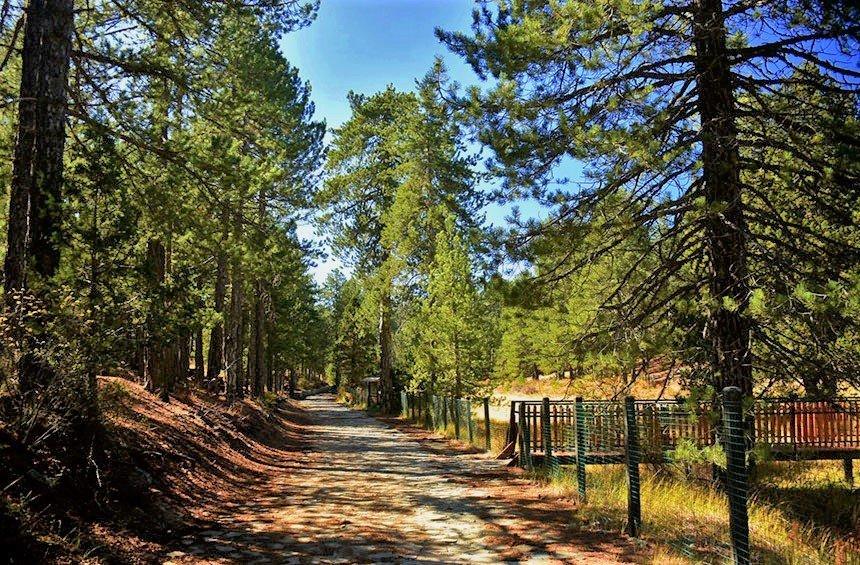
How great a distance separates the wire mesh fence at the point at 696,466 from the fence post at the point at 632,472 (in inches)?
0.4

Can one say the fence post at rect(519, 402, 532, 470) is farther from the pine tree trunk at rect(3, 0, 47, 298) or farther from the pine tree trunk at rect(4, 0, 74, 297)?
the pine tree trunk at rect(3, 0, 47, 298)

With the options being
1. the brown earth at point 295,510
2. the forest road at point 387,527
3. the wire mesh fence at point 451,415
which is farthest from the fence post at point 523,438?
the wire mesh fence at point 451,415

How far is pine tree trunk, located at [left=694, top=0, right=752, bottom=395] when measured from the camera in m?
7.81

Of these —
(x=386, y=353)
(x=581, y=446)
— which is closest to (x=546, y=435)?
(x=581, y=446)

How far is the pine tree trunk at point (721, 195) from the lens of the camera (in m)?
7.81

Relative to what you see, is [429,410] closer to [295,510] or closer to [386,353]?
[386,353]

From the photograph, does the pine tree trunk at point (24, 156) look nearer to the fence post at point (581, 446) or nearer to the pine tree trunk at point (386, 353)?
the fence post at point (581, 446)

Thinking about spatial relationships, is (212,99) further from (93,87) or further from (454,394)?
(454,394)

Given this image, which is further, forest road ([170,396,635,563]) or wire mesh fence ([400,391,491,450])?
wire mesh fence ([400,391,491,450])

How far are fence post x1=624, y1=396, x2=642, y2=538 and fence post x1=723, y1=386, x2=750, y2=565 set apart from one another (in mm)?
1845

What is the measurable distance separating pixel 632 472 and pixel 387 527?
2885 millimetres

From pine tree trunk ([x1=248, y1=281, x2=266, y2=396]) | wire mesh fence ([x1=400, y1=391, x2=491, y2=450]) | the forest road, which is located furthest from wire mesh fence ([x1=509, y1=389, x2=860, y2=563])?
pine tree trunk ([x1=248, y1=281, x2=266, y2=396])

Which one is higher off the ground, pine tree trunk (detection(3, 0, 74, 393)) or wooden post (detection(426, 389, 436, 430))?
pine tree trunk (detection(3, 0, 74, 393))

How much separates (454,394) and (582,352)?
567 inches
